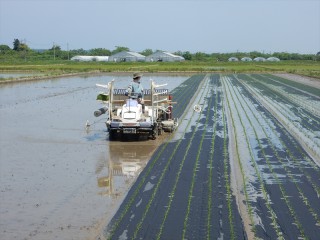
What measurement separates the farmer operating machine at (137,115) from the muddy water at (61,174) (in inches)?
14.2

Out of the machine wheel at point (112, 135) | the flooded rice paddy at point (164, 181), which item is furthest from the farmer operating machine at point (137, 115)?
the flooded rice paddy at point (164, 181)

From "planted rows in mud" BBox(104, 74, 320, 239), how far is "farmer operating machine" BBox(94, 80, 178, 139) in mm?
561

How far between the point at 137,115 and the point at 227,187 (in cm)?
453

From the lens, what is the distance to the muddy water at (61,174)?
21.9 feet

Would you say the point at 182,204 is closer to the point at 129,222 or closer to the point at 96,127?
the point at 129,222

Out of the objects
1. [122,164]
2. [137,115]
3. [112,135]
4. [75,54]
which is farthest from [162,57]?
[122,164]

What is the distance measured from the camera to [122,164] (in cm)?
1037

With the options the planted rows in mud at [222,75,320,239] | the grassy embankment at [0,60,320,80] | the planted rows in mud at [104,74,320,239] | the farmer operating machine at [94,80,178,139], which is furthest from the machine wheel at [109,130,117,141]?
the grassy embankment at [0,60,320,80]

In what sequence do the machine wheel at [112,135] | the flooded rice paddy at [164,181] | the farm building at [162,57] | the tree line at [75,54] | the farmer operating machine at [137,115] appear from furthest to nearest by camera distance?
the farm building at [162,57]
the tree line at [75,54]
the machine wheel at [112,135]
the farmer operating machine at [137,115]
the flooded rice paddy at [164,181]

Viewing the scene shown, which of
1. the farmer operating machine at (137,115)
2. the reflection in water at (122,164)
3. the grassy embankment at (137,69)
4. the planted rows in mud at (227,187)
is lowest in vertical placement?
the grassy embankment at (137,69)

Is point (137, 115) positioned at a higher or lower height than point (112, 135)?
higher

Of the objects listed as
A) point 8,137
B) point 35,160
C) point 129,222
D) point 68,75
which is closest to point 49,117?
point 8,137

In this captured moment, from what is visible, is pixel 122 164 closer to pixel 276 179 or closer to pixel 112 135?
pixel 112 135

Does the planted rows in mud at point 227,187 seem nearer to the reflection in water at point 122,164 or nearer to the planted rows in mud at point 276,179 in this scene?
the planted rows in mud at point 276,179
